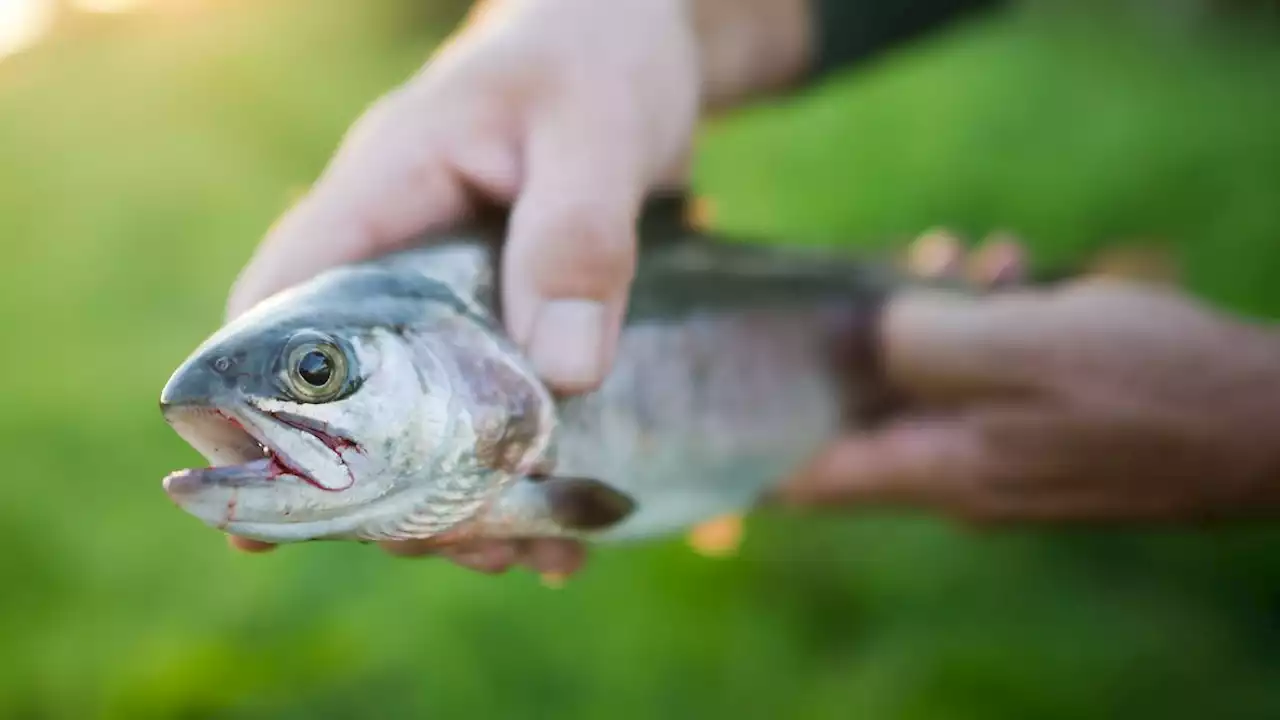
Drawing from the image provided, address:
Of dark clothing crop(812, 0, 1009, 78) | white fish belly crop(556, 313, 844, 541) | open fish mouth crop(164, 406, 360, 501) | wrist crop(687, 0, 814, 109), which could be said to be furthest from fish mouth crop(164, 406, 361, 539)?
dark clothing crop(812, 0, 1009, 78)

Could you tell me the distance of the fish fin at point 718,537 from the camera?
174 centimetres

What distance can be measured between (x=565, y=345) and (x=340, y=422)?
0.26 meters

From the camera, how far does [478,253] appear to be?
107 centimetres

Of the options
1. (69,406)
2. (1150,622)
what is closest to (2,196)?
(69,406)

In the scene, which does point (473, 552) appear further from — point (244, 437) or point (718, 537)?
point (718, 537)

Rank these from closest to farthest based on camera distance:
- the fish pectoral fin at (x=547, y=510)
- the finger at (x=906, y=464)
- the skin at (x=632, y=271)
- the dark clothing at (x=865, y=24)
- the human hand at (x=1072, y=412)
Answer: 1. the fish pectoral fin at (x=547, y=510)
2. the skin at (x=632, y=271)
3. the human hand at (x=1072, y=412)
4. the finger at (x=906, y=464)
5. the dark clothing at (x=865, y=24)

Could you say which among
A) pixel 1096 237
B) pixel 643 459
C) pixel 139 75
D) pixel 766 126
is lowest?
pixel 643 459

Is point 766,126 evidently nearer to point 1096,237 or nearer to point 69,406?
point 1096,237

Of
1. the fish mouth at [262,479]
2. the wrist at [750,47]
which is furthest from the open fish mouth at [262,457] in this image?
the wrist at [750,47]

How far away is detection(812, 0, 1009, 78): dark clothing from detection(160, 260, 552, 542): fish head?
4.70 ft

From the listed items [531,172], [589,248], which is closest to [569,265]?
[589,248]

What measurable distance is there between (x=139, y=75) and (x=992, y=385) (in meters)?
4.27

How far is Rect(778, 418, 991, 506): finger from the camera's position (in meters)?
1.65

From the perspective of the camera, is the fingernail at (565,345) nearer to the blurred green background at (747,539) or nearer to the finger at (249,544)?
the finger at (249,544)
